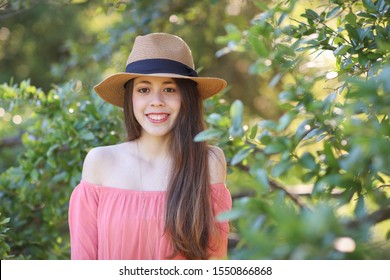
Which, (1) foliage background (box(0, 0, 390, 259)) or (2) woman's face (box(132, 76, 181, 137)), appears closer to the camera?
(1) foliage background (box(0, 0, 390, 259))

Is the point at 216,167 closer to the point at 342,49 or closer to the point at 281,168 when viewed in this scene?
the point at 342,49

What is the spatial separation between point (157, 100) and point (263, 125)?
1264 mm

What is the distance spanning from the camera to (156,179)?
2.88 metres

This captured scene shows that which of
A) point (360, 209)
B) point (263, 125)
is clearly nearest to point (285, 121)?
point (263, 125)

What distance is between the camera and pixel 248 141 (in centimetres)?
182

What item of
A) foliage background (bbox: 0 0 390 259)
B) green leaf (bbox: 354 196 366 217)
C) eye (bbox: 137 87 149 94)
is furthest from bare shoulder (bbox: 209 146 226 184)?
green leaf (bbox: 354 196 366 217)

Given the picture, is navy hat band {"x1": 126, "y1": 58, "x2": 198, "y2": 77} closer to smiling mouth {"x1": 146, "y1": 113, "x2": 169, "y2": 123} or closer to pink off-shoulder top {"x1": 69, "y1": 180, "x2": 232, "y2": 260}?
smiling mouth {"x1": 146, "y1": 113, "x2": 169, "y2": 123}

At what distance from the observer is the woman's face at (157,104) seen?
2.81 metres

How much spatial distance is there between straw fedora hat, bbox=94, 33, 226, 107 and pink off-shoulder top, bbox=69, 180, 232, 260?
48cm

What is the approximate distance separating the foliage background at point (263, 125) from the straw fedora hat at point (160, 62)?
20 centimetres

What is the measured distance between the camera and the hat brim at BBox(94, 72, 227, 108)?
2.86 metres

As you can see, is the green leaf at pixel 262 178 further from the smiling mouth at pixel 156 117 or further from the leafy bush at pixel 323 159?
the smiling mouth at pixel 156 117
